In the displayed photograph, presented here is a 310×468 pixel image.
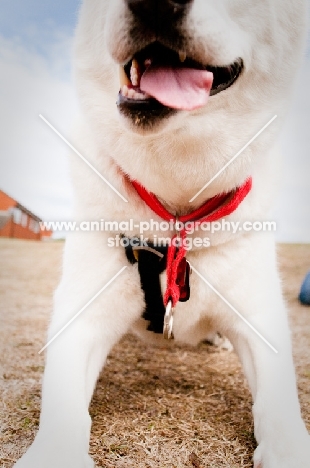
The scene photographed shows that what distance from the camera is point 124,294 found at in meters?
1.62

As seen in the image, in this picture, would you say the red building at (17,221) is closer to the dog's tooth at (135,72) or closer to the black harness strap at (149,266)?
the black harness strap at (149,266)

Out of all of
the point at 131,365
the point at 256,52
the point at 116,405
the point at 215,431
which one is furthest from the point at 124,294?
the point at 256,52

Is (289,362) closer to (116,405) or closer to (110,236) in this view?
(116,405)

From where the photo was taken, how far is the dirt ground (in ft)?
4.55

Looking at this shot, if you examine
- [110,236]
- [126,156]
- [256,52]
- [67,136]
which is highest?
[256,52]

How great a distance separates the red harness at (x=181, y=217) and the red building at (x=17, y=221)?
0.63m

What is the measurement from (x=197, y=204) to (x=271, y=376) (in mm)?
583

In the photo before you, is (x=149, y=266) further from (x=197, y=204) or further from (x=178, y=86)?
(x=178, y=86)

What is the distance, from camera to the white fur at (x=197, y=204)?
1393 millimetres

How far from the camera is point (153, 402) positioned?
1734 millimetres

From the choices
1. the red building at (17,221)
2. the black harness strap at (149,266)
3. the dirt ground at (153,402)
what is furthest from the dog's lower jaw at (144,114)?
the red building at (17,221)

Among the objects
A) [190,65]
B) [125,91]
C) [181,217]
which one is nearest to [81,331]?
[181,217]

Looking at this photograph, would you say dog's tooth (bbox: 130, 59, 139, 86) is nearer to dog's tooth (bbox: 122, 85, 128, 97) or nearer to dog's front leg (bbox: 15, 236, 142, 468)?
dog's tooth (bbox: 122, 85, 128, 97)

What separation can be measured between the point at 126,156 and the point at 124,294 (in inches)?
17.4
